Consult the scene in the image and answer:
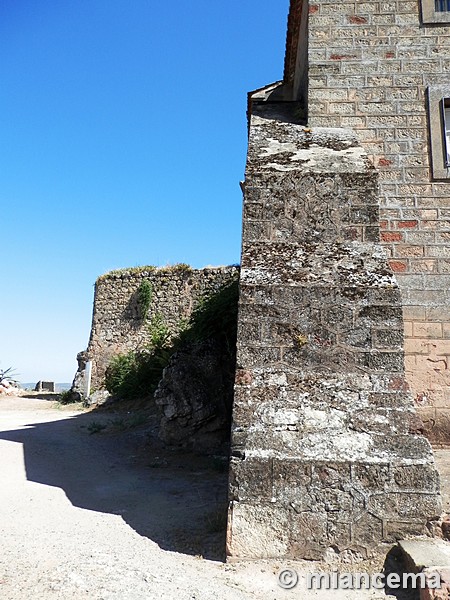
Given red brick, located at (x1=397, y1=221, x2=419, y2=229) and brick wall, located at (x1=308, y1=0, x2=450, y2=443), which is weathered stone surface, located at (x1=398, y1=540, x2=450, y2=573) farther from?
red brick, located at (x1=397, y1=221, x2=419, y2=229)

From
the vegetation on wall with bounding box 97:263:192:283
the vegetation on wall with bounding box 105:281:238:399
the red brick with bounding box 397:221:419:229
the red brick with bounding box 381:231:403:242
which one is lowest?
the vegetation on wall with bounding box 105:281:238:399

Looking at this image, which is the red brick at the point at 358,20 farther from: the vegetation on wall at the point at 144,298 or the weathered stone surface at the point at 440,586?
the vegetation on wall at the point at 144,298

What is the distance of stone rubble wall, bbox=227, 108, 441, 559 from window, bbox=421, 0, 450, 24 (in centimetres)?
244

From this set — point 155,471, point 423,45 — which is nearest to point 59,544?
point 155,471

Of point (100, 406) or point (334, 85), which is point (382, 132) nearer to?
point (334, 85)

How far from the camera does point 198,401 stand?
702cm

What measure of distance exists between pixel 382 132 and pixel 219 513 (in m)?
4.16

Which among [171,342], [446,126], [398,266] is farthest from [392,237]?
[171,342]

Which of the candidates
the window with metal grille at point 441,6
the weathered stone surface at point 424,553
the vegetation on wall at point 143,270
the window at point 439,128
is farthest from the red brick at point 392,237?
the vegetation on wall at point 143,270

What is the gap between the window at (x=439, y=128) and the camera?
16.2ft

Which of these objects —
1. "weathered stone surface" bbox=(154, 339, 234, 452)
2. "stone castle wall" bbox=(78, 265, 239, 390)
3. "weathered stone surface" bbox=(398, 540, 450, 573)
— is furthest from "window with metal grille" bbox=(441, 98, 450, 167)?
"stone castle wall" bbox=(78, 265, 239, 390)

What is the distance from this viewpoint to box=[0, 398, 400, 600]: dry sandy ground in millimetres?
2500

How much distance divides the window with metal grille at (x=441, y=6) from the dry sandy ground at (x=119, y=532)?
582cm

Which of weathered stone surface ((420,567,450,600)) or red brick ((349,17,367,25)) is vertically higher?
red brick ((349,17,367,25))
